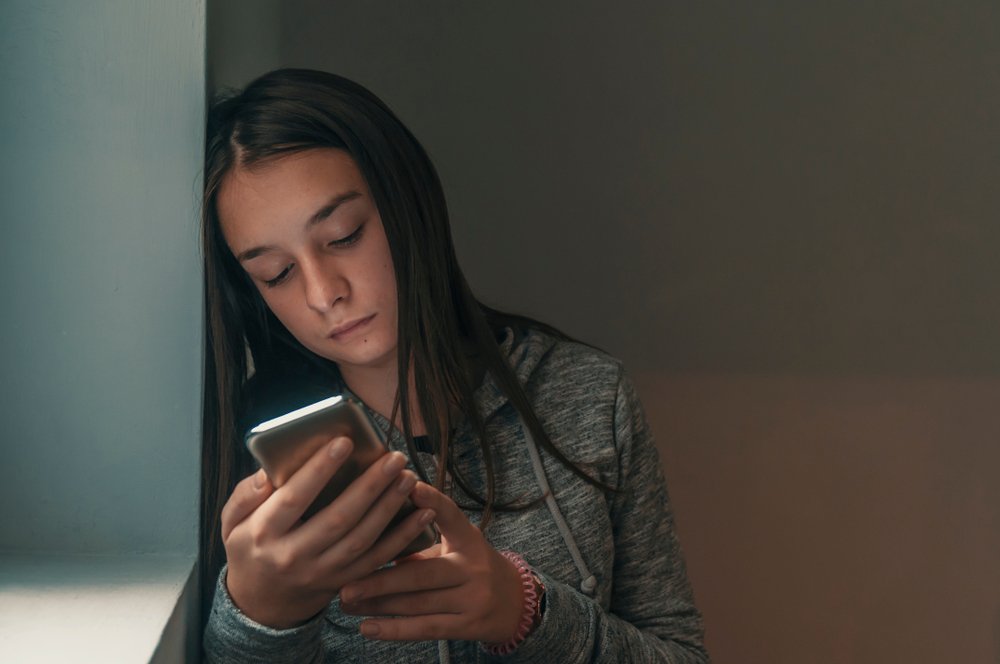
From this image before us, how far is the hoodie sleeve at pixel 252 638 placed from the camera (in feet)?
2.93

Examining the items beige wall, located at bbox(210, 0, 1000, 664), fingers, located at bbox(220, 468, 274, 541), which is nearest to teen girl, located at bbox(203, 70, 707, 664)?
fingers, located at bbox(220, 468, 274, 541)

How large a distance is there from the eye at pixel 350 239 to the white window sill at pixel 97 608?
296mm

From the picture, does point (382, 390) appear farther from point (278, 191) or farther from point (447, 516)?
point (447, 516)

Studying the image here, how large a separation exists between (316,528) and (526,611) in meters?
0.25

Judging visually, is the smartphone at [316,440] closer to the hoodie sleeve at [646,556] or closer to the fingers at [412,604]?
the fingers at [412,604]

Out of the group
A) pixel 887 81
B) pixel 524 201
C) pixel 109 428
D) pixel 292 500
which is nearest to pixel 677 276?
pixel 524 201

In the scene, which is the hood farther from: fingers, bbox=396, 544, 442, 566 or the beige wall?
the beige wall

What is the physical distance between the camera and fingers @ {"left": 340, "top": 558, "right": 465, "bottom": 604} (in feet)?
2.70

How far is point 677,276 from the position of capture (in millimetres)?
1846

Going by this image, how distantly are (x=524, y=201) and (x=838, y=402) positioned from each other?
60 centimetres

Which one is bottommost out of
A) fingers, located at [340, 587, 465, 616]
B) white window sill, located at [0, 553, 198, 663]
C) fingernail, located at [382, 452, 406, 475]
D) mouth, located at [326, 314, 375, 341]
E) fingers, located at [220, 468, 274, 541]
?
white window sill, located at [0, 553, 198, 663]

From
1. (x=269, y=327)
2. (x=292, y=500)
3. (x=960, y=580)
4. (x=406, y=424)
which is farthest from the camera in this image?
(x=960, y=580)

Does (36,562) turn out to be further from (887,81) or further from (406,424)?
(887,81)

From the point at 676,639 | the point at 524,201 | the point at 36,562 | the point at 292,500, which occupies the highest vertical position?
the point at 524,201
